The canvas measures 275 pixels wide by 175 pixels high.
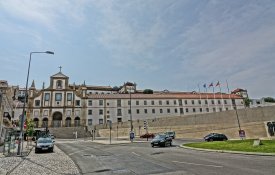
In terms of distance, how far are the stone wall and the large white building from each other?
22488 mm

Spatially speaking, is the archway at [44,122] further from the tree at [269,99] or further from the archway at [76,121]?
the tree at [269,99]

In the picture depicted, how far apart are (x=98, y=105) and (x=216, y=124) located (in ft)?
166

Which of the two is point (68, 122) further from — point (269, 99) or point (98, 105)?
point (269, 99)

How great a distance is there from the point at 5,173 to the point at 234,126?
1702 inches

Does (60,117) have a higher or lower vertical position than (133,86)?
lower

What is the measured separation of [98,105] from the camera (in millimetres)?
87938

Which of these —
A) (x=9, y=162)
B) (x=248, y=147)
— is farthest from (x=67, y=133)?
(x=248, y=147)

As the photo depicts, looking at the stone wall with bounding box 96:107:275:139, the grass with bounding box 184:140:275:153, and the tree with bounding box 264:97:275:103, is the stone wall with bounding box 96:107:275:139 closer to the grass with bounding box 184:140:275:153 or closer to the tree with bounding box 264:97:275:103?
the grass with bounding box 184:140:275:153

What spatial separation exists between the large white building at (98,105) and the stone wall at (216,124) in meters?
22.5

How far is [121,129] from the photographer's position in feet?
221

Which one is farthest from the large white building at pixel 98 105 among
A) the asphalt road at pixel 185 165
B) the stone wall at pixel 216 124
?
the asphalt road at pixel 185 165

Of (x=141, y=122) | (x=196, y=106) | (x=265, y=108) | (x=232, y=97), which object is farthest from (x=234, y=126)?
(x=232, y=97)

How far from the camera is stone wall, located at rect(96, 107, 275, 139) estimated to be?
138ft

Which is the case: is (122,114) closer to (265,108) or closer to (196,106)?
(196,106)
